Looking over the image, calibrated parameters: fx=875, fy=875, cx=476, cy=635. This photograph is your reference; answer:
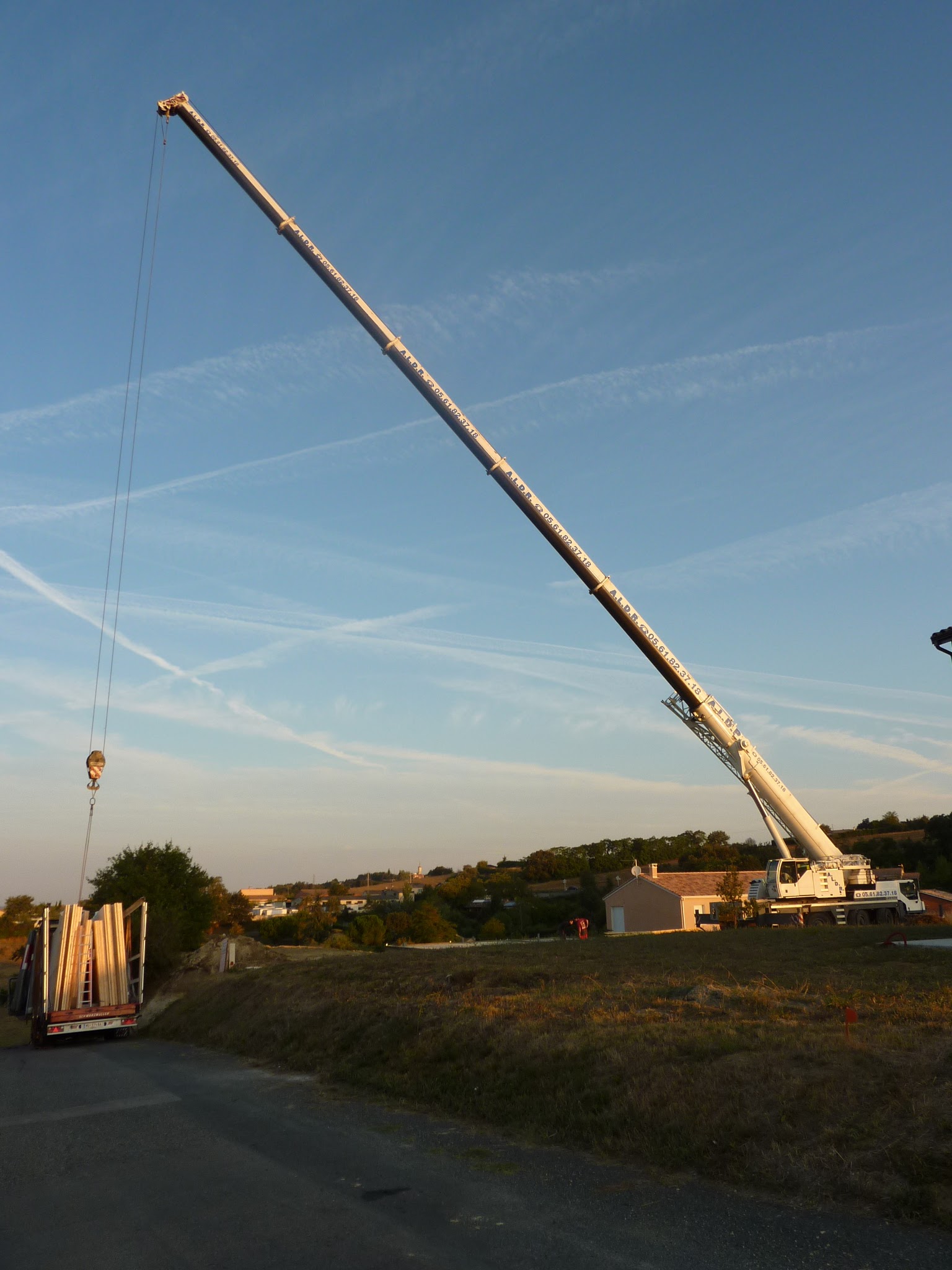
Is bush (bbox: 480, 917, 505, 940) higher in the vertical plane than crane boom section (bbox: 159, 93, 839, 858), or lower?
→ lower

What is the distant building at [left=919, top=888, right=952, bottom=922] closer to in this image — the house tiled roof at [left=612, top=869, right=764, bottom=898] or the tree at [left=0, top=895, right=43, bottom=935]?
the house tiled roof at [left=612, top=869, right=764, bottom=898]

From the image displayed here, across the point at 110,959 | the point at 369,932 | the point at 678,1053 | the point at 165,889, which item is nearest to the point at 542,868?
the point at 369,932

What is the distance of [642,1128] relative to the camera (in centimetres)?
851

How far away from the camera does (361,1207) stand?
282 inches

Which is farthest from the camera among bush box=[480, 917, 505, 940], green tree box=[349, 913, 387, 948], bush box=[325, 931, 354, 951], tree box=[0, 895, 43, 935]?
tree box=[0, 895, 43, 935]

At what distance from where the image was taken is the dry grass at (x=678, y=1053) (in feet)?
23.7

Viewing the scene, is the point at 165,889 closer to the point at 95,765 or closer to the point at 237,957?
the point at 237,957

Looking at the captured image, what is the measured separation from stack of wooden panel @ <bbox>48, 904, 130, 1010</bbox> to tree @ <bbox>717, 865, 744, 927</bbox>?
25.6 metres

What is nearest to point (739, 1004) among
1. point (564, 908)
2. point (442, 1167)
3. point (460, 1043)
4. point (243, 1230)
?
point (460, 1043)

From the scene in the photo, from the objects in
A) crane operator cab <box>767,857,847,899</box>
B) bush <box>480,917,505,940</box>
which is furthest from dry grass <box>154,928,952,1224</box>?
bush <box>480,917,505,940</box>

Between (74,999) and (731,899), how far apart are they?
32990mm

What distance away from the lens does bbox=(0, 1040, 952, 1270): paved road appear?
606 centimetres

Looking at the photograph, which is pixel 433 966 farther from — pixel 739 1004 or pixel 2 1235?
pixel 2 1235

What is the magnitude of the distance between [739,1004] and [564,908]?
5651cm
